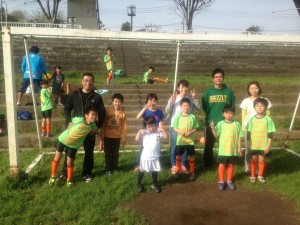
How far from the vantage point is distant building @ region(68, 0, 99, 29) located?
36.8m

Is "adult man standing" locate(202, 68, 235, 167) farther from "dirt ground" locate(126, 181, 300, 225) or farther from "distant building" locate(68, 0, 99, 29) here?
"distant building" locate(68, 0, 99, 29)

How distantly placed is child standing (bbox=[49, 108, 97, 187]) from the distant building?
109ft

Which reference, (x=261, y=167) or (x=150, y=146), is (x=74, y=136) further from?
(x=261, y=167)

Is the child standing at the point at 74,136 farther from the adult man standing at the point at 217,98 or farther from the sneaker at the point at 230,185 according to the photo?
the sneaker at the point at 230,185

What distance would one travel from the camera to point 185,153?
6.06 m

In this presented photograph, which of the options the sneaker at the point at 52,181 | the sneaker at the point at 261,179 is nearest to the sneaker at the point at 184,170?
the sneaker at the point at 261,179

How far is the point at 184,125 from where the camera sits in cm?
566

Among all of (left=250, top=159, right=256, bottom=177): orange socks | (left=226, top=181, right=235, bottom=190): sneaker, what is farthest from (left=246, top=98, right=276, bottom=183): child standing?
(left=226, top=181, right=235, bottom=190): sneaker

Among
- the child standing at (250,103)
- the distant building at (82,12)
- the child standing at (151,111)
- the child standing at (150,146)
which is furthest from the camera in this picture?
the distant building at (82,12)

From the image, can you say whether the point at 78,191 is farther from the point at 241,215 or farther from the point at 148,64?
the point at 148,64

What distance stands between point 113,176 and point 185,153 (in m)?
1.42

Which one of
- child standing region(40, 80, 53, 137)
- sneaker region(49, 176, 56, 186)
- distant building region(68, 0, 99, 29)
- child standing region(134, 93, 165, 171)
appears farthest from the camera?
distant building region(68, 0, 99, 29)

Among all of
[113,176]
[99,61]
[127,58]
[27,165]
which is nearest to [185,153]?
[113,176]

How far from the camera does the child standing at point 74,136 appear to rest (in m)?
5.19
